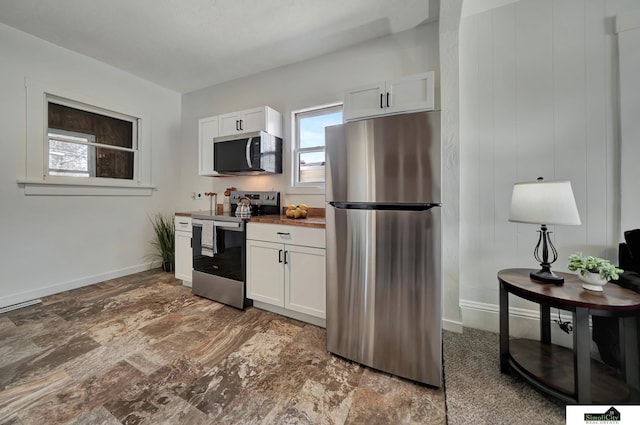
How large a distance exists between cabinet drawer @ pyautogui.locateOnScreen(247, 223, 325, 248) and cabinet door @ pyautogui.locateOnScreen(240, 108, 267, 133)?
3.93ft

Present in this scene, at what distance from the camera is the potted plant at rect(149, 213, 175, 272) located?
363cm

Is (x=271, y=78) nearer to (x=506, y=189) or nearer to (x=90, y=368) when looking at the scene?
(x=506, y=189)

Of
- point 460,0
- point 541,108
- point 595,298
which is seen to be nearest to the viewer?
point 595,298

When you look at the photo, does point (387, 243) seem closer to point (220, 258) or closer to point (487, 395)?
point (487, 395)

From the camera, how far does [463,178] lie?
2.15 meters

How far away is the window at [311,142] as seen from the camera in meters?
2.90

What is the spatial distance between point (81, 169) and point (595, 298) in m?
4.72

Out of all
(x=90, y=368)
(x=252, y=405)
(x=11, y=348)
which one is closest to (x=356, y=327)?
(x=252, y=405)

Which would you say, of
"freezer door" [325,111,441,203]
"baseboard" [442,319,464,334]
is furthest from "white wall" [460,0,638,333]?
"freezer door" [325,111,441,203]

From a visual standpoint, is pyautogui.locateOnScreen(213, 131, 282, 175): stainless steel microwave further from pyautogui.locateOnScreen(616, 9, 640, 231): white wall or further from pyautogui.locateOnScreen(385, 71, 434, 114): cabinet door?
pyautogui.locateOnScreen(616, 9, 640, 231): white wall

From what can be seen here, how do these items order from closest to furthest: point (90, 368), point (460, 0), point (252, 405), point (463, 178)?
1. point (252, 405)
2. point (90, 368)
3. point (460, 0)
4. point (463, 178)

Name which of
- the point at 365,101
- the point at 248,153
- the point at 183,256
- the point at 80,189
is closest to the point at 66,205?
the point at 80,189

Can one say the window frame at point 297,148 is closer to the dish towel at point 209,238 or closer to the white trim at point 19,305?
the dish towel at point 209,238

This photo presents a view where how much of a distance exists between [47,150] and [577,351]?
470 cm
